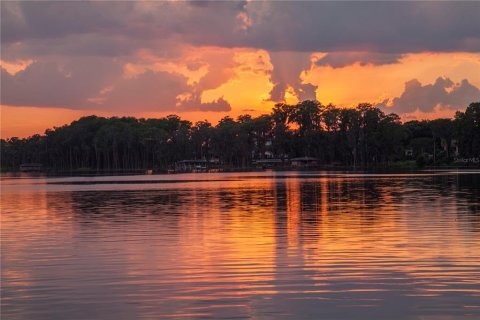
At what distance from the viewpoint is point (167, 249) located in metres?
A: 24.2

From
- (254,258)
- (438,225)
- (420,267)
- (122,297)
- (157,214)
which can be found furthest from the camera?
(157,214)

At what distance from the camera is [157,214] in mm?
40125

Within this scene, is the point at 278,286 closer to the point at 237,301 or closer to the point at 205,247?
the point at 237,301

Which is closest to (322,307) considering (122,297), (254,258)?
(122,297)

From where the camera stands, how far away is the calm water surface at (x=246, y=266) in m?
14.7

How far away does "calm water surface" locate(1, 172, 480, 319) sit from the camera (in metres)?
14.7

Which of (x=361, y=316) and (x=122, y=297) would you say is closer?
(x=361, y=316)

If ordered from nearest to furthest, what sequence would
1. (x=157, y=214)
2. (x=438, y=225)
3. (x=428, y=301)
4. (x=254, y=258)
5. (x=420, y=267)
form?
1. (x=428, y=301)
2. (x=420, y=267)
3. (x=254, y=258)
4. (x=438, y=225)
5. (x=157, y=214)

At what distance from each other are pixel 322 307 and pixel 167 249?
1046 cm

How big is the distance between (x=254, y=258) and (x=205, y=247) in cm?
344

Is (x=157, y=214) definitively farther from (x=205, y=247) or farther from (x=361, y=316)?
(x=361, y=316)

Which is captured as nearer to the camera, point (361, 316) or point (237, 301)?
point (361, 316)

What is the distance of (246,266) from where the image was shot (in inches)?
787

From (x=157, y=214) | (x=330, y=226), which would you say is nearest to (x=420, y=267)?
(x=330, y=226)
